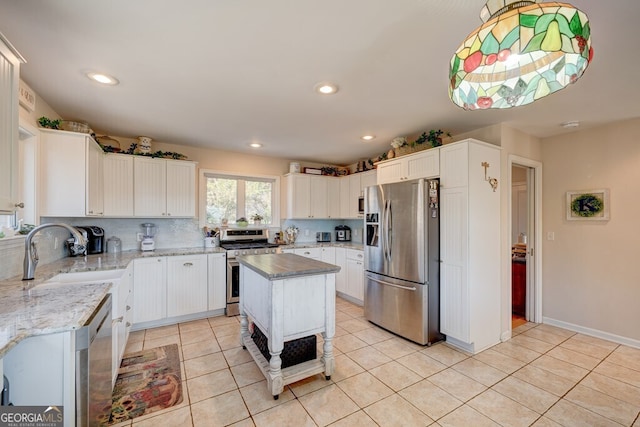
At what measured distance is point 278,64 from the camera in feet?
6.30

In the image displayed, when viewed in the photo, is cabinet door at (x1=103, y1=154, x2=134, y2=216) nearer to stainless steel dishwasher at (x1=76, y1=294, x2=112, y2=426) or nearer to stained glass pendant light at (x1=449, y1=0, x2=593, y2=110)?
stainless steel dishwasher at (x1=76, y1=294, x2=112, y2=426)

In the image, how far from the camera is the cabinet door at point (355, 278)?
4.18 m

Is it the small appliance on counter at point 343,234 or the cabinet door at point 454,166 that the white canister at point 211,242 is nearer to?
the small appliance on counter at point 343,234

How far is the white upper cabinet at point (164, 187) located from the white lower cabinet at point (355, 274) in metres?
2.50

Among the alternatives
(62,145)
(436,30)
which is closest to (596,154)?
(436,30)

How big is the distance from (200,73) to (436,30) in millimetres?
1659

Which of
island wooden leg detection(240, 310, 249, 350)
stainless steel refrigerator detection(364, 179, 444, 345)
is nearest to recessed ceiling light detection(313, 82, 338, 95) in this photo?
stainless steel refrigerator detection(364, 179, 444, 345)

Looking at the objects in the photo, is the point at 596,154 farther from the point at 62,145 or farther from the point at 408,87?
the point at 62,145

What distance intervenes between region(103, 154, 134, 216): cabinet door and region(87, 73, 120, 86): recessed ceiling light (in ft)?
4.95

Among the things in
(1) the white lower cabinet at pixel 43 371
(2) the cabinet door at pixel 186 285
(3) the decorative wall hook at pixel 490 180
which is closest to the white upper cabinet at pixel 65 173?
(2) the cabinet door at pixel 186 285

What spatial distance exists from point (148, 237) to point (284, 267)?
254cm

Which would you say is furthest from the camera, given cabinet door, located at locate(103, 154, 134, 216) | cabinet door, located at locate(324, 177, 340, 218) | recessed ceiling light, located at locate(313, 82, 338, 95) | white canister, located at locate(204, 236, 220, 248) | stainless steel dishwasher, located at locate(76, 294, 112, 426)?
cabinet door, located at locate(324, 177, 340, 218)

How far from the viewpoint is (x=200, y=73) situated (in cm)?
205

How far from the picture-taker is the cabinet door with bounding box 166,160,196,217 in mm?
3752
